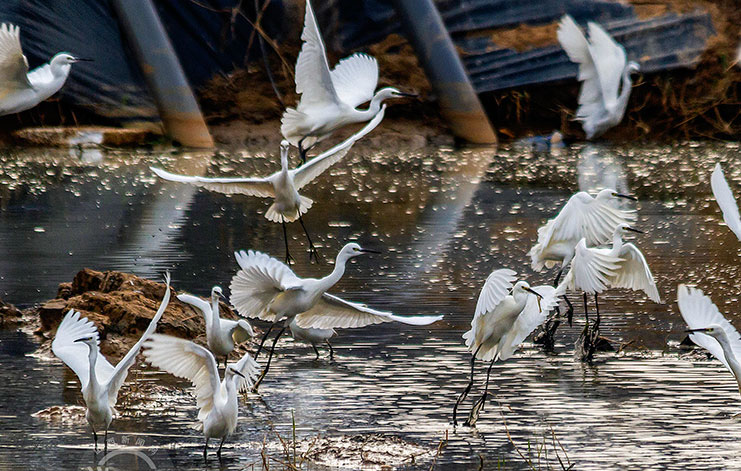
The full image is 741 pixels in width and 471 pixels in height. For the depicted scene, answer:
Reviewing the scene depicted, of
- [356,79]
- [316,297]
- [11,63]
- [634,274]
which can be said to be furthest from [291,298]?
[11,63]

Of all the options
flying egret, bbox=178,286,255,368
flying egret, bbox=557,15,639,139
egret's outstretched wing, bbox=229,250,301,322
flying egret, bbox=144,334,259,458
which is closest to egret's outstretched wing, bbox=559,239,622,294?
egret's outstretched wing, bbox=229,250,301,322

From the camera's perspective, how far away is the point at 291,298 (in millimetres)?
6516

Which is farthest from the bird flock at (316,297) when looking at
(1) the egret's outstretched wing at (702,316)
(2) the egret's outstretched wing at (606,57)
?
(2) the egret's outstretched wing at (606,57)

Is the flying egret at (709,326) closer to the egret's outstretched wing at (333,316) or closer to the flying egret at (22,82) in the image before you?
the egret's outstretched wing at (333,316)

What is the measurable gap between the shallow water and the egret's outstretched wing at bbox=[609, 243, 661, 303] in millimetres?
337

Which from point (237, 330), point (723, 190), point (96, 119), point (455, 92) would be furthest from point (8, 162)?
point (723, 190)

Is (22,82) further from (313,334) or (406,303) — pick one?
(313,334)

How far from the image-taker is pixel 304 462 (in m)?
5.07

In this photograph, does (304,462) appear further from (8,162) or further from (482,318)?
(8,162)

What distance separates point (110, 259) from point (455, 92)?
12.8 m

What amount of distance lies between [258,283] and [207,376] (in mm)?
1000

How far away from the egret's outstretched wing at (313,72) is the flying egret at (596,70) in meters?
4.27

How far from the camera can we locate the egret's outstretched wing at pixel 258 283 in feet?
20.3

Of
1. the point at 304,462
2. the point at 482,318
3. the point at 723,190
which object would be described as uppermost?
the point at 723,190
